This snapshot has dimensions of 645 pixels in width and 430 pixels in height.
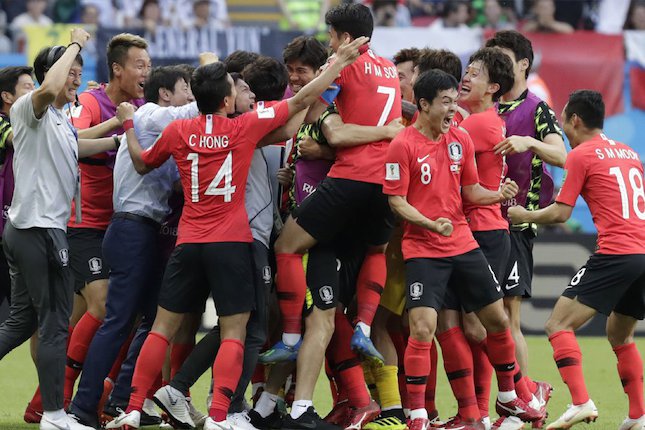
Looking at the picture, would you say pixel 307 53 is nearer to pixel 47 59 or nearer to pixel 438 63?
pixel 438 63

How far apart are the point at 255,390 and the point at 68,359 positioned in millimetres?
1385

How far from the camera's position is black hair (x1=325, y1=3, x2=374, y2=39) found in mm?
7793

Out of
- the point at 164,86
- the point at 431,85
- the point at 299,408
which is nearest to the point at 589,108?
the point at 431,85

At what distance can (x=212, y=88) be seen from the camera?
7.41 m

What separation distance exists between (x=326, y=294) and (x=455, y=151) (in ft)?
4.13

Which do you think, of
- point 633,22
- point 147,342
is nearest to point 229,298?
point 147,342

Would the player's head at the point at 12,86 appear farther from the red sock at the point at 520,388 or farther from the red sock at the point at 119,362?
the red sock at the point at 520,388

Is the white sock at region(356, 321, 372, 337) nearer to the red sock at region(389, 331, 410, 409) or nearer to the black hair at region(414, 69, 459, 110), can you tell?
the red sock at region(389, 331, 410, 409)

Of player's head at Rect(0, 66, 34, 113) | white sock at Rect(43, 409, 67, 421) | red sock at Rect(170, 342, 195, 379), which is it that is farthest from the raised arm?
red sock at Rect(170, 342, 195, 379)

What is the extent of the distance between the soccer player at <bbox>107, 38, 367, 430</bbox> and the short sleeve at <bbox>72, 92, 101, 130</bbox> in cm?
127

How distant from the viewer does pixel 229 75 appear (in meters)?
7.61

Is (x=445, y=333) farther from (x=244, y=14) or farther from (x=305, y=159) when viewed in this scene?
(x=244, y=14)

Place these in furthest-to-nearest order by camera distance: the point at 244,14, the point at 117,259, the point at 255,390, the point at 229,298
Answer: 1. the point at 244,14
2. the point at 255,390
3. the point at 117,259
4. the point at 229,298

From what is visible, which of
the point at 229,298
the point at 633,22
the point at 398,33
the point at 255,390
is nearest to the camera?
the point at 229,298
